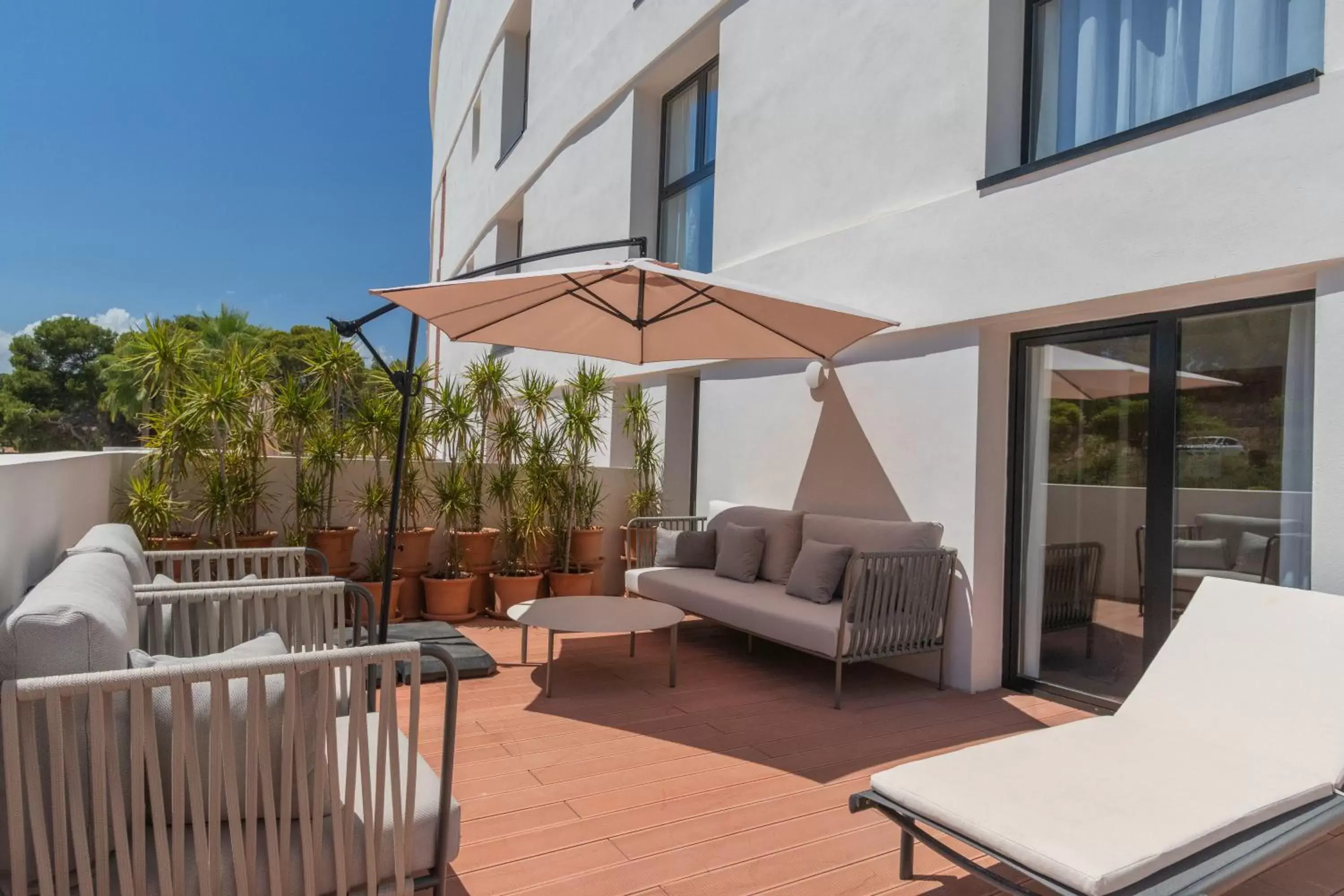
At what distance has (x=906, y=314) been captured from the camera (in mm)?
4934

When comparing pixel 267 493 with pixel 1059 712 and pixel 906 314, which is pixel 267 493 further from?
pixel 1059 712

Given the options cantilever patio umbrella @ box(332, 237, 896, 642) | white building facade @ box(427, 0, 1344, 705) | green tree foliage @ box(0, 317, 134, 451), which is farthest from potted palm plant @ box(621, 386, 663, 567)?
green tree foliage @ box(0, 317, 134, 451)

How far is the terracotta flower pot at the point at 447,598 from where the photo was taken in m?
6.09

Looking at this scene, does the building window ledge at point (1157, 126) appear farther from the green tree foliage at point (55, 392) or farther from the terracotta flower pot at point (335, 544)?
the green tree foliage at point (55, 392)

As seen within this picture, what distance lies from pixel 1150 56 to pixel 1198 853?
11.9 ft

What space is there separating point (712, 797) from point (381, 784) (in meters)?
1.58

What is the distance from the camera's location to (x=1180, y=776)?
2.42 m

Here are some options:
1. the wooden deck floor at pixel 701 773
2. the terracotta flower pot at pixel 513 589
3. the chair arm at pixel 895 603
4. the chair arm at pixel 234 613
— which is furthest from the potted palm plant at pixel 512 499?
the chair arm at pixel 234 613

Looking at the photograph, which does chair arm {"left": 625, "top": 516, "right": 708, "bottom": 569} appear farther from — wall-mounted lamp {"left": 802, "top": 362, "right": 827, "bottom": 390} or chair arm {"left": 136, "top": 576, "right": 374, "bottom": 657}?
chair arm {"left": 136, "top": 576, "right": 374, "bottom": 657}

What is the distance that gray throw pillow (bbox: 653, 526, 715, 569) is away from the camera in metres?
6.00

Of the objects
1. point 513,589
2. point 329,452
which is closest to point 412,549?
point 513,589

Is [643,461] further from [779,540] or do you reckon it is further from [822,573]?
[822,573]

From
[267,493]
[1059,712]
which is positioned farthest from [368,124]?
[1059,712]

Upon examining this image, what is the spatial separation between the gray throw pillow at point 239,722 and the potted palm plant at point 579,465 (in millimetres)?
4772
